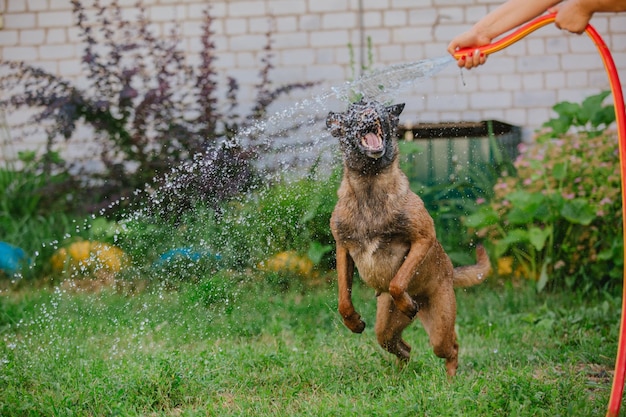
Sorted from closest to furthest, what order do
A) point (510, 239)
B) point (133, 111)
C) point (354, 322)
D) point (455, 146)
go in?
point (354, 322) → point (510, 239) → point (133, 111) → point (455, 146)

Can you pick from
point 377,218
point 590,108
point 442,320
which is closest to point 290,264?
point 442,320

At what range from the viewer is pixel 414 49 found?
8.86m

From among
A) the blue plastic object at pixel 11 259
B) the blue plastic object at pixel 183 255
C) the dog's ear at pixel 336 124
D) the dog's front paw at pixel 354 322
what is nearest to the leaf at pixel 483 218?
the blue plastic object at pixel 183 255

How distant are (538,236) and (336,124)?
3483mm

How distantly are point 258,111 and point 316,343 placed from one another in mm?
3376

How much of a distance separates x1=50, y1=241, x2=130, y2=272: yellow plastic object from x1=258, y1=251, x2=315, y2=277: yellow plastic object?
60.7 inches

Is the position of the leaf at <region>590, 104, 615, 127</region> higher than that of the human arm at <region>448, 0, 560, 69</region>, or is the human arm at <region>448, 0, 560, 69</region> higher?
the human arm at <region>448, 0, 560, 69</region>

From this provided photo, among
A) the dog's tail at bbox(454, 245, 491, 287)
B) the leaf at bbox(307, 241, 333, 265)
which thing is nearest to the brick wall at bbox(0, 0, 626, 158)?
the leaf at bbox(307, 241, 333, 265)

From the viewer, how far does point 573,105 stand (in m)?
7.50

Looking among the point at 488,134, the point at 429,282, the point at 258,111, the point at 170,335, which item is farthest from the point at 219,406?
Result: the point at 488,134

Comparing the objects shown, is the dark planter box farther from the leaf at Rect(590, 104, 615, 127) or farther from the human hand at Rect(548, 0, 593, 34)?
the human hand at Rect(548, 0, 593, 34)

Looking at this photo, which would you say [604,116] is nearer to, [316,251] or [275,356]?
[316,251]

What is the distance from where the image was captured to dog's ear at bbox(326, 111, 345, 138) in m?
4.00

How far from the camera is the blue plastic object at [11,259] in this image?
7570mm
